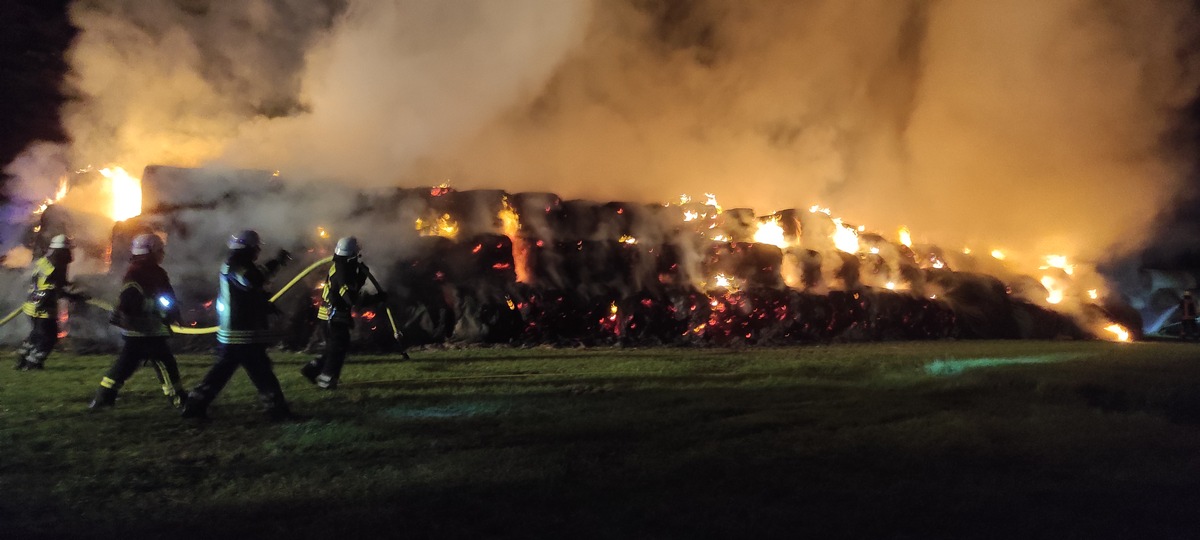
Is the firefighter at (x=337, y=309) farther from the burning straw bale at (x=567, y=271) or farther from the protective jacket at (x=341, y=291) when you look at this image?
the burning straw bale at (x=567, y=271)

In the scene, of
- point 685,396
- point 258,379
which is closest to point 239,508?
point 258,379

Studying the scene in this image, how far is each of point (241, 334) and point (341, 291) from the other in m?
2.13

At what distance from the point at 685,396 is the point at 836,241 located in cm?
1606

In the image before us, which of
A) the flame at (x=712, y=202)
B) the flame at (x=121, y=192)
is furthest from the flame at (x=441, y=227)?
the flame at (x=712, y=202)

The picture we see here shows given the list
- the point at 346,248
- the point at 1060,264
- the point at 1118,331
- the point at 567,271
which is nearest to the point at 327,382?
the point at 346,248

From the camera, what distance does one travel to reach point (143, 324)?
7.24m

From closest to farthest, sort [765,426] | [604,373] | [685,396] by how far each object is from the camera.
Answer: [765,426] < [685,396] < [604,373]

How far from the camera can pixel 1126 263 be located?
28.3 meters

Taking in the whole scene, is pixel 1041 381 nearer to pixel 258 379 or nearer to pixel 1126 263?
pixel 258 379

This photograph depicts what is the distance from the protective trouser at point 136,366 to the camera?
281 inches

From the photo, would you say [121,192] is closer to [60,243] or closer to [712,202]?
[60,243]

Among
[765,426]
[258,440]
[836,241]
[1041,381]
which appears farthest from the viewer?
[836,241]

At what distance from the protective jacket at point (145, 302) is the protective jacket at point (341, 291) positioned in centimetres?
170

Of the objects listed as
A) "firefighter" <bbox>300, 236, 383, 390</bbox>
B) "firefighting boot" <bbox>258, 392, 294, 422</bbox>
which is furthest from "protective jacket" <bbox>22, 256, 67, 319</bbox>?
"firefighting boot" <bbox>258, 392, 294, 422</bbox>
